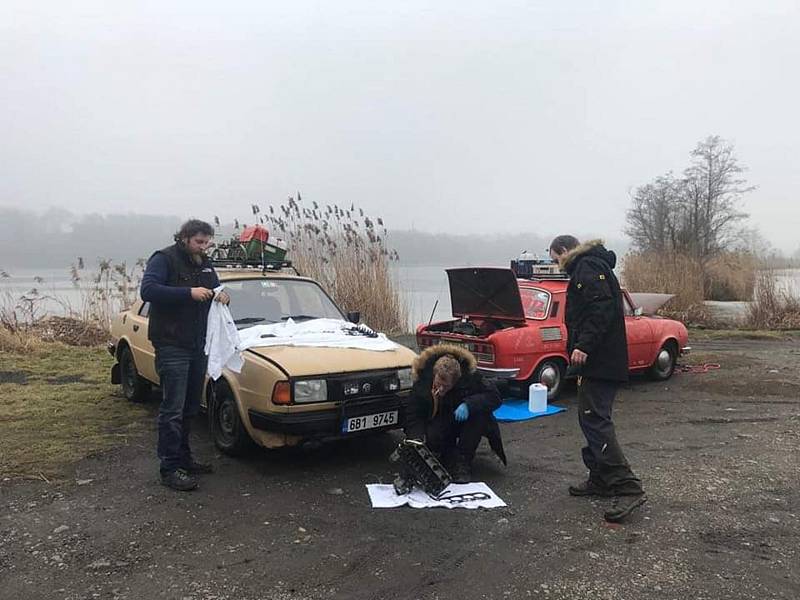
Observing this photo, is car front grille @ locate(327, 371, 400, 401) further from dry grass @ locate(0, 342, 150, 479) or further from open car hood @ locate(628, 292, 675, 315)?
open car hood @ locate(628, 292, 675, 315)

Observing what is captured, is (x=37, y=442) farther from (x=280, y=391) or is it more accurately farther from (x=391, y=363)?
(x=391, y=363)

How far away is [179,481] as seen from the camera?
15.5 ft

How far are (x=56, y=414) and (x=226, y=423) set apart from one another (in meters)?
2.79

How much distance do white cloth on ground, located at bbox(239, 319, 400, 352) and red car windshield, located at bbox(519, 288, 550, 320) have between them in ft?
8.77

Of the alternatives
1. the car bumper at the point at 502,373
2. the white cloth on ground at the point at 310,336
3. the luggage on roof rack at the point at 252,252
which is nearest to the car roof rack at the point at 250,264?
the luggage on roof rack at the point at 252,252

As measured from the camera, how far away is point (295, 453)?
566 centimetres

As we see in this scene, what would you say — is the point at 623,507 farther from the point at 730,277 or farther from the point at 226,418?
the point at 730,277

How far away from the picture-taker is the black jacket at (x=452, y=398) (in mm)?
5031

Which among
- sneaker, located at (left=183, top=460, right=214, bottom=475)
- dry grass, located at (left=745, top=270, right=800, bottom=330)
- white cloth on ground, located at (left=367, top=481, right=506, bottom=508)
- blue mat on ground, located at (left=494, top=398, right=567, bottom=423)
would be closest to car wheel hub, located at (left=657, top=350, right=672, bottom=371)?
blue mat on ground, located at (left=494, top=398, right=567, bottom=423)

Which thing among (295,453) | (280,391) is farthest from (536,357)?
(280,391)

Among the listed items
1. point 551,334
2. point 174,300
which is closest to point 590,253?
point 174,300

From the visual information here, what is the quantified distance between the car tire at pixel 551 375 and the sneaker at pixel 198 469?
4098mm

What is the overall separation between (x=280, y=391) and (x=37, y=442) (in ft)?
9.23

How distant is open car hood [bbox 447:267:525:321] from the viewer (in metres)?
7.83
